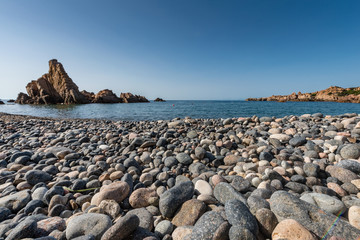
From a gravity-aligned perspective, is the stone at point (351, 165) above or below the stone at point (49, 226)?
above

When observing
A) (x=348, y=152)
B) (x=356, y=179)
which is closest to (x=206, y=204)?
(x=356, y=179)

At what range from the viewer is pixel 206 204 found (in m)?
2.28

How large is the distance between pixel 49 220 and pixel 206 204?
2060 millimetres

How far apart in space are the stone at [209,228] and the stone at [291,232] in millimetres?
550

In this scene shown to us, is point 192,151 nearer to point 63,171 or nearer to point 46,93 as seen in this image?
point 63,171

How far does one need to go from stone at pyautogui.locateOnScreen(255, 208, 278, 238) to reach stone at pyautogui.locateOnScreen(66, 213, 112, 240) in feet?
5.65

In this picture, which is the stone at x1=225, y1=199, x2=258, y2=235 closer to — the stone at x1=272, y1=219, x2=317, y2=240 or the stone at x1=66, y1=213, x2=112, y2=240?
the stone at x1=272, y1=219, x2=317, y2=240

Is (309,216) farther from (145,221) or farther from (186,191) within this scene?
(145,221)

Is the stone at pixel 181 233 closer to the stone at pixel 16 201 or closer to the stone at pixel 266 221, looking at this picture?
the stone at pixel 266 221

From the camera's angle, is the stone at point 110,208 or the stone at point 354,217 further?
the stone at point 110,208

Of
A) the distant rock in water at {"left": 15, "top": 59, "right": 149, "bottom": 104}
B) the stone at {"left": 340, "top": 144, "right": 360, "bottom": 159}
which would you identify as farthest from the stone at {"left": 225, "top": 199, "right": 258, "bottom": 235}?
the distant rock in water at {"left": 15, "top": 59, "right": 149, "bottom": 104}

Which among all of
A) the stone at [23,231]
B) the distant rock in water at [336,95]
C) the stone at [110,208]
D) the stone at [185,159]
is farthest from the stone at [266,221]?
the distant rock in water at [336,95]

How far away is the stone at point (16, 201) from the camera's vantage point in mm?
2346

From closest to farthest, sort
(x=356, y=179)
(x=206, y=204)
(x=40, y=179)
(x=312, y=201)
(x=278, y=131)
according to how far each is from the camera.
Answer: (x=312, y=201) < (x=206, y=204) < (x=356, y=179) < (x=40, y=179) < (x=278, y=131)
